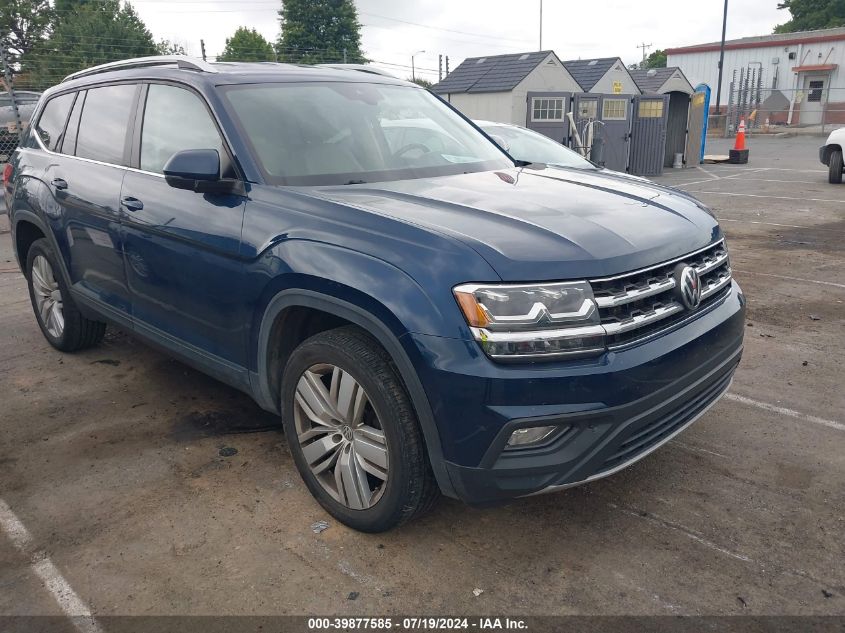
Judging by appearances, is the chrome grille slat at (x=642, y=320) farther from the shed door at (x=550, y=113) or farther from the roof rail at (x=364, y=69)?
the shed door at (x=550, y=113)

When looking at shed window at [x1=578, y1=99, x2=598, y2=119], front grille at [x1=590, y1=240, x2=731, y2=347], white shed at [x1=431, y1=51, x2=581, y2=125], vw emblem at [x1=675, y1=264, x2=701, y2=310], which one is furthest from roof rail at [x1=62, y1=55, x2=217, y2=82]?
white shed at [x1=431, y1=51, x2=581, y2=125]

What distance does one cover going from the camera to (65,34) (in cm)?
4781

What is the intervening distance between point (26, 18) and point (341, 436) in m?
64.5

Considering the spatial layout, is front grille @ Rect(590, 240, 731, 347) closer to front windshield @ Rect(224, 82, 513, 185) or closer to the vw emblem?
the vw emblem

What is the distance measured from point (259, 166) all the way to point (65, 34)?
2104 inches

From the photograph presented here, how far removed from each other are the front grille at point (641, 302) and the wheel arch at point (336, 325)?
0.68m

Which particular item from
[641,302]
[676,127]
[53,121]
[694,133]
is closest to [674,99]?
[676,127]

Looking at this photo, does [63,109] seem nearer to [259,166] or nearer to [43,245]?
[43,245]

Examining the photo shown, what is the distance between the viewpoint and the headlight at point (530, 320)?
2346 mm

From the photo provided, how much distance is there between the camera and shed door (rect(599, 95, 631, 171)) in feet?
56.1

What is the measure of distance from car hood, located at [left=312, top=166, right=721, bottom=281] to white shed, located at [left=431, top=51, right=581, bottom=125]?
17423 millimetres

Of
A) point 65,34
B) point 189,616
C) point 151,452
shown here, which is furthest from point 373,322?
point 65,34

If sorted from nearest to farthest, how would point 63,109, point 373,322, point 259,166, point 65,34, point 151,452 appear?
point 373,322 → point 259,166 → point 151,452 → point 63,109 → point 65,34

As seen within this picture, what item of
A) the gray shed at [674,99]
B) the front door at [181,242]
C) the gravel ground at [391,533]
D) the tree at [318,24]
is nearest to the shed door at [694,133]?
the gray shed at [674,99]
